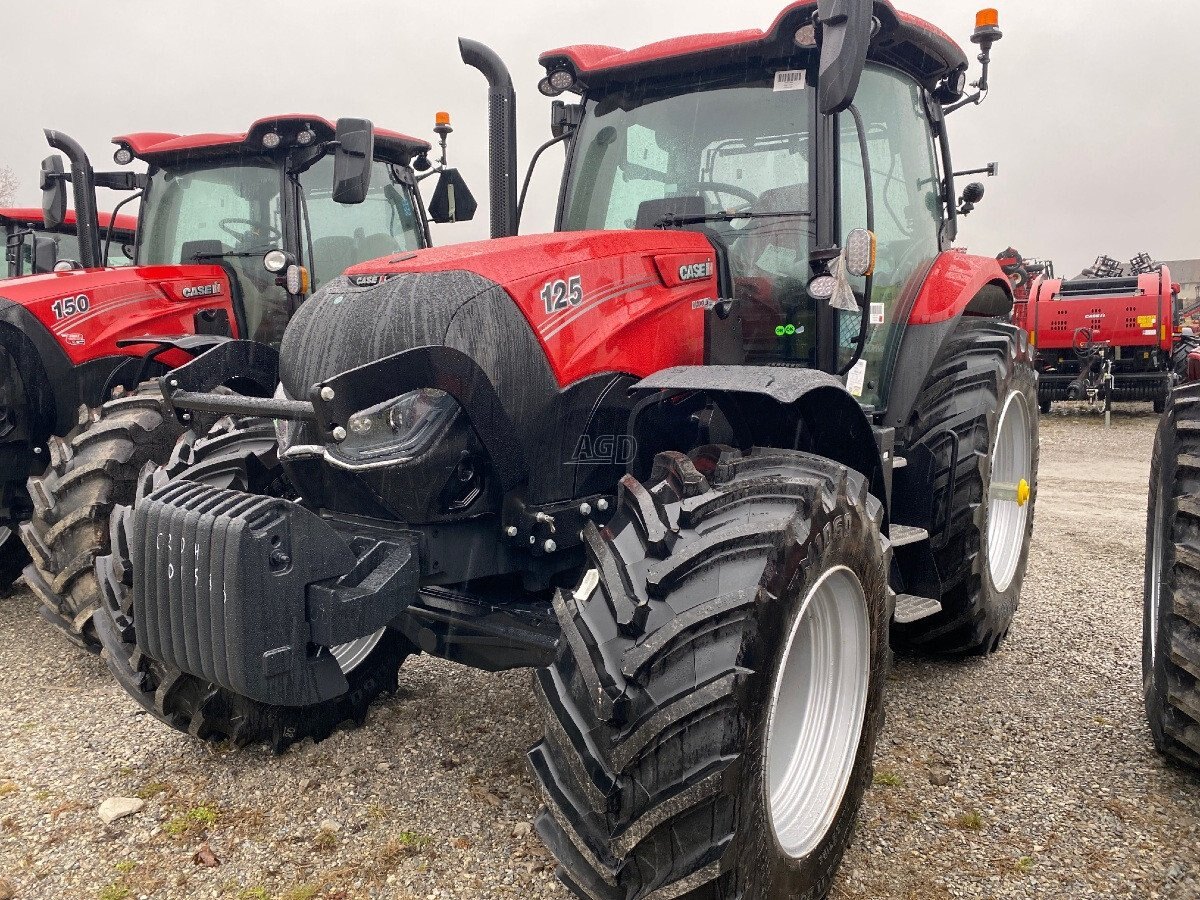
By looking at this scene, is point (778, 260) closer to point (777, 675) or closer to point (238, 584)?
point (777, 675)

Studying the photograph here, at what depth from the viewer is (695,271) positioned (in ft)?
9.47

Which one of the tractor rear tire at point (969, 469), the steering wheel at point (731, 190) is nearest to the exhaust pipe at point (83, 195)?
the steering wheel at point (731, 190)

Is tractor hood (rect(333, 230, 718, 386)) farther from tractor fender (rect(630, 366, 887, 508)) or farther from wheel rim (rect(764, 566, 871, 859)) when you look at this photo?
wheel rim (rect(764, 566, 871, 859))

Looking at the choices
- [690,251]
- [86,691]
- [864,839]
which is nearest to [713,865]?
[864,839]

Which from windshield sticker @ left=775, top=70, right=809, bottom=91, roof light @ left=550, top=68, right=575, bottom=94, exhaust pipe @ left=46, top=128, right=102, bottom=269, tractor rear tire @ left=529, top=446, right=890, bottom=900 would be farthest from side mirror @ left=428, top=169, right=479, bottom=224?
exhaust pipe @ left=46, top=128, right=102, bottom=269

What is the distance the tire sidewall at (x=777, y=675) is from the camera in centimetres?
190

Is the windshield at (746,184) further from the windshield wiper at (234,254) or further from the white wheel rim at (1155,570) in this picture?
the windshield wiper at (234,254)

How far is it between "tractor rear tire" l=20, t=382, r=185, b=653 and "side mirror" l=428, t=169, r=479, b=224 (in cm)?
145

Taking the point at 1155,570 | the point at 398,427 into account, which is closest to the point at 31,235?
the point at 398,427

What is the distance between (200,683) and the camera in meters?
2.89

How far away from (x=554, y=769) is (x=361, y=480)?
0.88 meters

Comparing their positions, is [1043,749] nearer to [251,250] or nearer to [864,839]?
[864,839]

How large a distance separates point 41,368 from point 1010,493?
466cm

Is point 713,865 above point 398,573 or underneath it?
underneath
